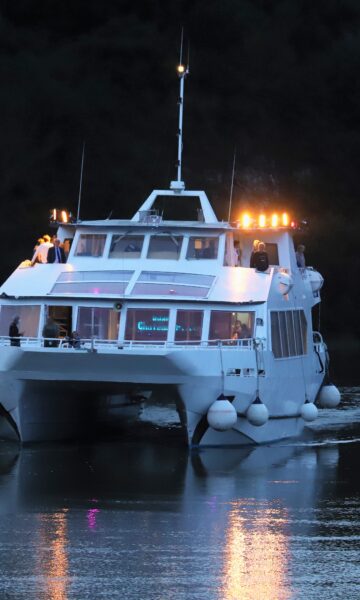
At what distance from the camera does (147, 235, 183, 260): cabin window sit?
95.6 feet

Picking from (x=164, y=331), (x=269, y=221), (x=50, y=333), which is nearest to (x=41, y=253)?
(x=50, y=333)

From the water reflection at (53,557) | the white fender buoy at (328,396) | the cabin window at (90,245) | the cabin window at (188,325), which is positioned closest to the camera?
the water reflection at (53,557)

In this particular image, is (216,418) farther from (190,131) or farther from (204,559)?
(190,131)

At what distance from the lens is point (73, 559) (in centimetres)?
1786

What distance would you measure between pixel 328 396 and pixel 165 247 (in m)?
4.44

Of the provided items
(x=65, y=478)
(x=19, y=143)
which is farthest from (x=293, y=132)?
(x=65, y=478)

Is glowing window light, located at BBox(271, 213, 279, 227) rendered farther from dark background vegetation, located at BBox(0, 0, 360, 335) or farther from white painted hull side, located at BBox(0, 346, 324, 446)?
dark background vegetation, located at BBox(0, 0, 360, 335)

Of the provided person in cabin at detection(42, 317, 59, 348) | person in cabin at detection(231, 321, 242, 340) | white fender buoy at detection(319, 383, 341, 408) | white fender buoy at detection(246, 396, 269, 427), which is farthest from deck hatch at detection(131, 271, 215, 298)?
white fender buoy at detection(319, 383, 341, 408)

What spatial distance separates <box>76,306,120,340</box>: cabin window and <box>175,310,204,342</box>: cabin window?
0.99 metres

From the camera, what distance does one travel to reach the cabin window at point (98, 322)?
27.5 metres

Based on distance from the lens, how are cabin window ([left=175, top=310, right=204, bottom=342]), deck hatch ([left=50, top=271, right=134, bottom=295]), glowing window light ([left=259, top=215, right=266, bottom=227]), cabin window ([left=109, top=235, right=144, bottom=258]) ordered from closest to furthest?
1. cabin window ([left=175, top=310, right=204, bottom=342])
2. deck hatch ([left=50, top=271, right=134, bottom=295])
3. cabin window ([left=109, top=235, right=144, bottom=258])
4. glowing window light ([left=259, top=215, right=266, bottom=227])

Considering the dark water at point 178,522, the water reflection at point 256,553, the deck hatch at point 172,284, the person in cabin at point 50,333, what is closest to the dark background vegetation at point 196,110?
the deck hatch at point 172,284

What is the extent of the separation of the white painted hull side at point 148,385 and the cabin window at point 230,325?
0.49m

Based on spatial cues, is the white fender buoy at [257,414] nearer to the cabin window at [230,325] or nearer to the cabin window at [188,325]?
the cabin window at [230,325]
